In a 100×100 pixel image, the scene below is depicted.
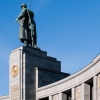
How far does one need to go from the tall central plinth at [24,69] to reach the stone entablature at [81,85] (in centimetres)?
124

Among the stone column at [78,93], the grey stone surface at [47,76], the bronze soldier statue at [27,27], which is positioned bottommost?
the stone column at [78,93]

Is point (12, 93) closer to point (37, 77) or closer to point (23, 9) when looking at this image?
point (37, 77)

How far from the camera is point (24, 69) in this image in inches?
1609

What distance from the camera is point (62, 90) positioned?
1502 inches

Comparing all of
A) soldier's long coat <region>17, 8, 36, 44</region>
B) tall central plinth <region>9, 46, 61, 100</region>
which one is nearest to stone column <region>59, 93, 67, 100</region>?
tall central plinth <region>9, 46, 61, 100</region>

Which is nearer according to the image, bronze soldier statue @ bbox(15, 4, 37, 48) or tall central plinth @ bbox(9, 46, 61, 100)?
tall central plinth @ bbox(9, 46, 61, 100)

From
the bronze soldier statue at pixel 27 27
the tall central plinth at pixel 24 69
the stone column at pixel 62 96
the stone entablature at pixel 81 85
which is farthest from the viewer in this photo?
the bronze soldier statue at pixel 27 27

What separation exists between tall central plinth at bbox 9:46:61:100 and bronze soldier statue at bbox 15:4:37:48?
1.18m

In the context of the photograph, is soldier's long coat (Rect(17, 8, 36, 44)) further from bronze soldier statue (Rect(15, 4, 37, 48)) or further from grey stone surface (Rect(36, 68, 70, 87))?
grey stone surface (Rect(36, 68, 70, 87))

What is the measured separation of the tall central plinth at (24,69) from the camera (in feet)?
133

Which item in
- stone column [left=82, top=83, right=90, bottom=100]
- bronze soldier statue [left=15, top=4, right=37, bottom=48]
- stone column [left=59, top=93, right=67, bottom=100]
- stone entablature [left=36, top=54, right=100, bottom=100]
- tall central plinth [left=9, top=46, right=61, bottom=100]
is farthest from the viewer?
bronze soldier statue [left=15, top=4, right=37, bottom=48]

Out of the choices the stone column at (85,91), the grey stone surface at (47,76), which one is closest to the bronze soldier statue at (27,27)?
the grey stone surface at (47,76)

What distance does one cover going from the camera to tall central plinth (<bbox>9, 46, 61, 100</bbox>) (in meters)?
40.6

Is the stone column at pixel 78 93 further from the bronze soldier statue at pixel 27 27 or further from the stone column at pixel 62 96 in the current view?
the bronze soldier statue at pixel 27 27
